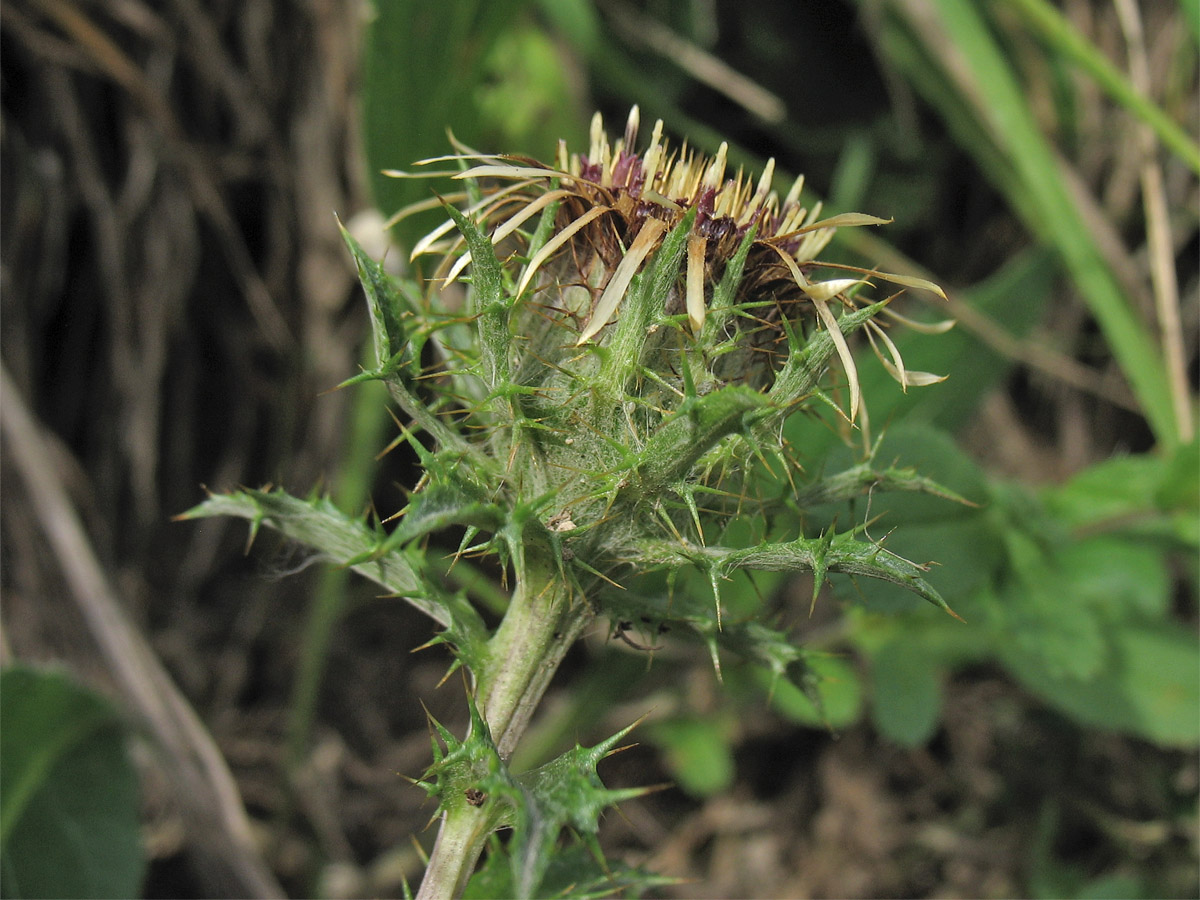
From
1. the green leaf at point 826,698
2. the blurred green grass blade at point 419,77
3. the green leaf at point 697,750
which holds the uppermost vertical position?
the blurred green grass blade at point 419,77

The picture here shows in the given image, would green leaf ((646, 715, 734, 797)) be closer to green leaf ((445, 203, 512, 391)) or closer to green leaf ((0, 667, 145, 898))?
green leaf ((0, 667, 145, 898))

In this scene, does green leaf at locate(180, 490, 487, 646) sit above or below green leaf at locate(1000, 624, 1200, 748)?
below

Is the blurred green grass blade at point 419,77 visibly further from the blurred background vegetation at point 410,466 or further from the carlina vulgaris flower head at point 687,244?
the carlina vulgaris flower head at point 687,244

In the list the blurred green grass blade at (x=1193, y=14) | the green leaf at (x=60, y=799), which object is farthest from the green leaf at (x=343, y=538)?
the blurred green grass blade at (x=1193, y=14)

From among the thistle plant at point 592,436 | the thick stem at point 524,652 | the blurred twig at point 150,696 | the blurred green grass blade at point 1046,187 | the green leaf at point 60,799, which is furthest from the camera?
the blurred green grass blade at point 1046,187

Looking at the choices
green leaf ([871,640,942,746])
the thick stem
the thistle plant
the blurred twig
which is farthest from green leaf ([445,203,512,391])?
the blurred twig

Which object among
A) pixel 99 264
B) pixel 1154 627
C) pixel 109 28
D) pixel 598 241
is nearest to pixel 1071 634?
pixel 1154 627

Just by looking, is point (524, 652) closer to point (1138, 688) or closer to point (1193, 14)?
point (1138, 688)
